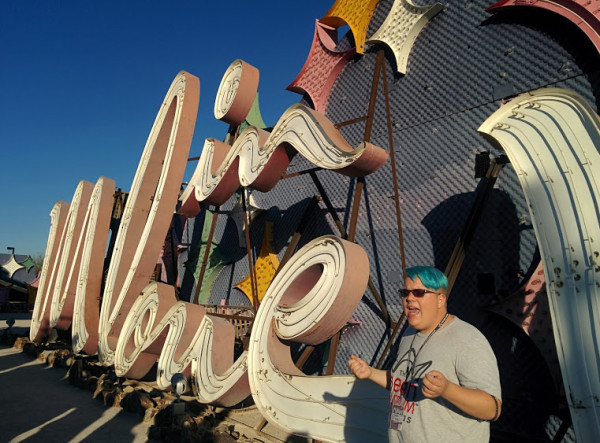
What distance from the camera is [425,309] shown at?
212 centimetres

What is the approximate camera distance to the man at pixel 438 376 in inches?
69.9

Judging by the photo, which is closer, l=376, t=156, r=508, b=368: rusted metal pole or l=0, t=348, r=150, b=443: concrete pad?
l=376, t=156, r=508, b=368: rusted metal pole

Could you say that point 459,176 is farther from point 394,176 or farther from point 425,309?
point 425,309

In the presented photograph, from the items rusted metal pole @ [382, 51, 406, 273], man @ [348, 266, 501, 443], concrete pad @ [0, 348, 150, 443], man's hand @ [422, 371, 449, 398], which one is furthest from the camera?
rusted metal pole @ [382, 51, 406, 273]

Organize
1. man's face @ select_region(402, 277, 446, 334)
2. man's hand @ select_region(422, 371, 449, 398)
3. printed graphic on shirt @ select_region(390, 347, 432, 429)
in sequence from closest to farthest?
man's hand @ select_region(422, 371, 449, 398)
printed graphic on shirt @ select_region(390, 347, 432, 429)
man's face @ select_region(402, 277, 446, 334)

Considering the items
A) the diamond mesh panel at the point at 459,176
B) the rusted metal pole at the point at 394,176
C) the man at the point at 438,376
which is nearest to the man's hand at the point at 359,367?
the man at the point at 438,376

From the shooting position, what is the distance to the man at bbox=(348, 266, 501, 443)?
178cm

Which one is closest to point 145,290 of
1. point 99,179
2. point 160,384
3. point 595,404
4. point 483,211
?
point 160,384

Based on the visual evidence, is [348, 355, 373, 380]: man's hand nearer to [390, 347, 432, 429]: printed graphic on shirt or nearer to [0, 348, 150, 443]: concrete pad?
[390, 347, 432, 429]: printed graphic on shirt

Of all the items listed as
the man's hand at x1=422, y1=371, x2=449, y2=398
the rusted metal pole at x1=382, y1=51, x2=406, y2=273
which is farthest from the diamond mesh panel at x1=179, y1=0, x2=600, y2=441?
the man's hand at x1=422, y1=371, x2=449, y2=398

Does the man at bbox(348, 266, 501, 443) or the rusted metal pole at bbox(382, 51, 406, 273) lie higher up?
the rusted metal pole at bbox(382, 51, 406, 273)

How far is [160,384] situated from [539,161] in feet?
17.0

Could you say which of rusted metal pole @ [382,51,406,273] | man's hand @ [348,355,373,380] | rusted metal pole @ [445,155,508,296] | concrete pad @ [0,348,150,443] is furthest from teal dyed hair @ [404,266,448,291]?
concrete pad @ [0,348,150,443]

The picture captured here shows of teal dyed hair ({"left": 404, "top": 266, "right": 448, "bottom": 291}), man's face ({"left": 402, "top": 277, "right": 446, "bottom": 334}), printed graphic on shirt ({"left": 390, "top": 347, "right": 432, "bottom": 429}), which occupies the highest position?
teal dyed hair ({"left": 404, "top": 266, "right": 448, "bottom": 291})
